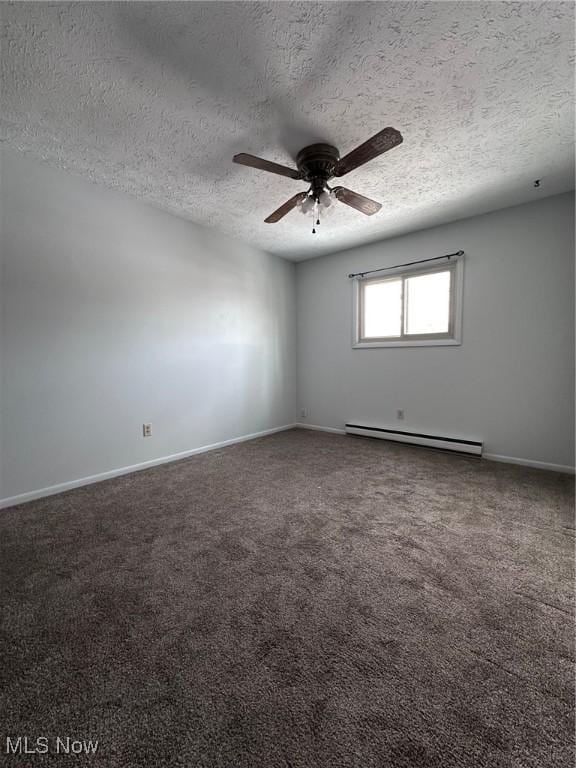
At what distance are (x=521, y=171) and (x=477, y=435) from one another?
2390 millimetres

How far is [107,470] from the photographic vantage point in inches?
107

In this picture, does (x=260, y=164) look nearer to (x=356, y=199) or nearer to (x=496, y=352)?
(x=356, y=199)

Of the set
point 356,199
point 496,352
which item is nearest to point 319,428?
point 496,352

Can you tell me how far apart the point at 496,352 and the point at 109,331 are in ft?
12.3

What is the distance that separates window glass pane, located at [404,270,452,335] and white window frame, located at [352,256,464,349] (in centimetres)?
5

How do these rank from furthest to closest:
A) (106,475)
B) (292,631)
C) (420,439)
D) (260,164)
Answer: (420,439) → (106,475) → (260,164) → (292,631)

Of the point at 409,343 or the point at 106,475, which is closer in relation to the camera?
the point at 106,475

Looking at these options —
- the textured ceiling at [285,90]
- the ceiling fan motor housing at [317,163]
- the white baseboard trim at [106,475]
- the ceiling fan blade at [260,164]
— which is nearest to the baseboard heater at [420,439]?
the white baseboard trim at [106,475]

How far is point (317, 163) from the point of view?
208 centimetres

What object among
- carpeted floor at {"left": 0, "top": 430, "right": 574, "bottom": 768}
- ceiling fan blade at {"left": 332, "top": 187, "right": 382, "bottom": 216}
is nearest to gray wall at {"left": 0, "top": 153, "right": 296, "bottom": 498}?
carpeted floor at {"left": 0, "top": 430, "right": 574, "bottom": 768}

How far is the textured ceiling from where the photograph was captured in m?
1.32

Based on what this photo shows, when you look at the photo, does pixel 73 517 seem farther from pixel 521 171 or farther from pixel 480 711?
pixel 521 171

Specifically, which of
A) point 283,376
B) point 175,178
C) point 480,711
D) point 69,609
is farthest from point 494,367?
point 69,609

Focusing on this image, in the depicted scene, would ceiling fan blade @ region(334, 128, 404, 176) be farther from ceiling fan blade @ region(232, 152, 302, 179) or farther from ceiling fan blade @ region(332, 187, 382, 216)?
ceiling fan blade @ region(232, 152, 302, 179)
